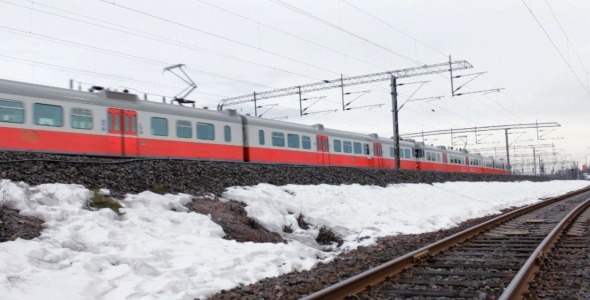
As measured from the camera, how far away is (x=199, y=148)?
1958 cm

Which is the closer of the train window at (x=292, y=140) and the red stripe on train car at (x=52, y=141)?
the red stripe on train car at (x=52, y=141)

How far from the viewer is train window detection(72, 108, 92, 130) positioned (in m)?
15.4

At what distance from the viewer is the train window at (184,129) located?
1878 cm

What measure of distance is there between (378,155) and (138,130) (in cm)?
2140

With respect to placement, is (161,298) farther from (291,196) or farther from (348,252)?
(291,196)

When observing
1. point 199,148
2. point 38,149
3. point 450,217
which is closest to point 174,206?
point 38,149

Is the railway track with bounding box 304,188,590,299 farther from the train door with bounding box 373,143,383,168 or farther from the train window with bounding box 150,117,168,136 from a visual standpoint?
the train door with bounding box 373,143,383,168

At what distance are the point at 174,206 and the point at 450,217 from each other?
1050cm

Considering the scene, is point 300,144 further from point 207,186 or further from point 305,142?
point 207,186

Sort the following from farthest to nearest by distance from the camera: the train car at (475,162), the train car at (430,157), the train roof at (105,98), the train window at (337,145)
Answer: the train car at (475,162) → the train car at (430,157) → the train window at (337,145) → the train roof at (105,98)

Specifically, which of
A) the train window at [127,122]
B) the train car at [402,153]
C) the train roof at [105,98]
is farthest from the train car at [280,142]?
the train car at [402,153]

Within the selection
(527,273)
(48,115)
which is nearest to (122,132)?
(48,115)

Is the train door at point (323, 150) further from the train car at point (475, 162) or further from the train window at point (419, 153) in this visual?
the train car at point (475, 162)

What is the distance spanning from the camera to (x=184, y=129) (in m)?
19.1
